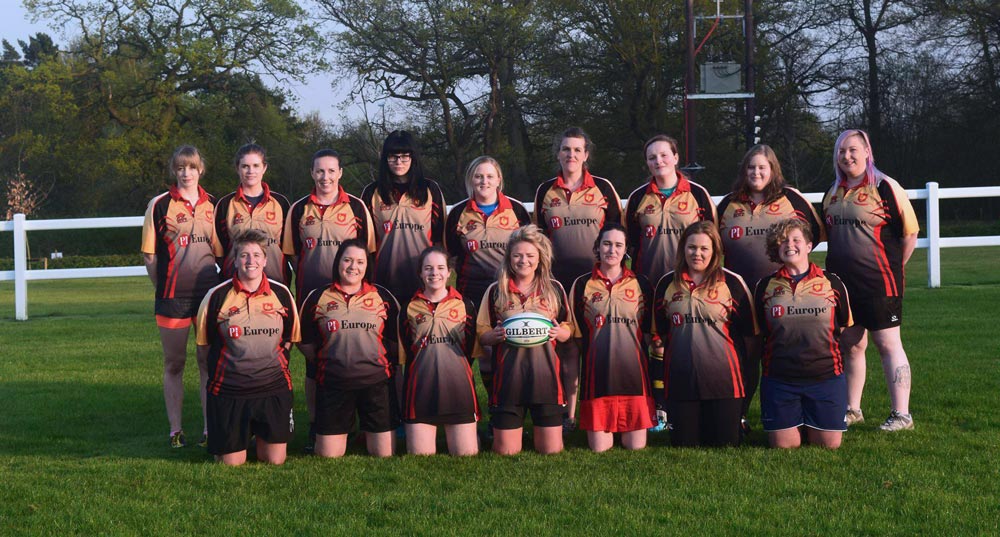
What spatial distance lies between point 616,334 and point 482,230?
108cm

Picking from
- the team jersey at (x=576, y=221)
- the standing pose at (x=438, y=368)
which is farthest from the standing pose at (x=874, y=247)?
the standing pose at (x=438, y=368)

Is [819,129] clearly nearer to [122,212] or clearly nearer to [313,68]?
[313,68]

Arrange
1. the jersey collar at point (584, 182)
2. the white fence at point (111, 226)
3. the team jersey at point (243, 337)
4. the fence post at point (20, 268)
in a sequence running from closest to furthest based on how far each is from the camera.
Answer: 1. the team jersey at point (243, 337)
2. the jersey collar at point (584, 182)
3. the white fence at point (111, 226)
4. the fence post at point (20, 268)

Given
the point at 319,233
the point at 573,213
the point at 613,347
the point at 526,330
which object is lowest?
the point at 613,347

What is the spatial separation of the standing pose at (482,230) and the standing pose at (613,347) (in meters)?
0.61

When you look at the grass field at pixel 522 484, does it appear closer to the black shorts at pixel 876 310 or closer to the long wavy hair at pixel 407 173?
the black shorts at pixel 876 310

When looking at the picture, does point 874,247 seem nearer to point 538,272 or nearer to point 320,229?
point 538,272

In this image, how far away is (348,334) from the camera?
18.0 feet

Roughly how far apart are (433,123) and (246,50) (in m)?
8.47

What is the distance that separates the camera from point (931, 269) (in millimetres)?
12500

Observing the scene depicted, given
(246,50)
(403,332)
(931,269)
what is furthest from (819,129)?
(403,332)

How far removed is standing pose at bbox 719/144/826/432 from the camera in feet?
18.7

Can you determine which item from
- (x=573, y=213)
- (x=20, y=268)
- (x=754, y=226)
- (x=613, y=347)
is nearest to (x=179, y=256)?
(x=573, y=213)

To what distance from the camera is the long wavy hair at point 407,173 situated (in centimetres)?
596
